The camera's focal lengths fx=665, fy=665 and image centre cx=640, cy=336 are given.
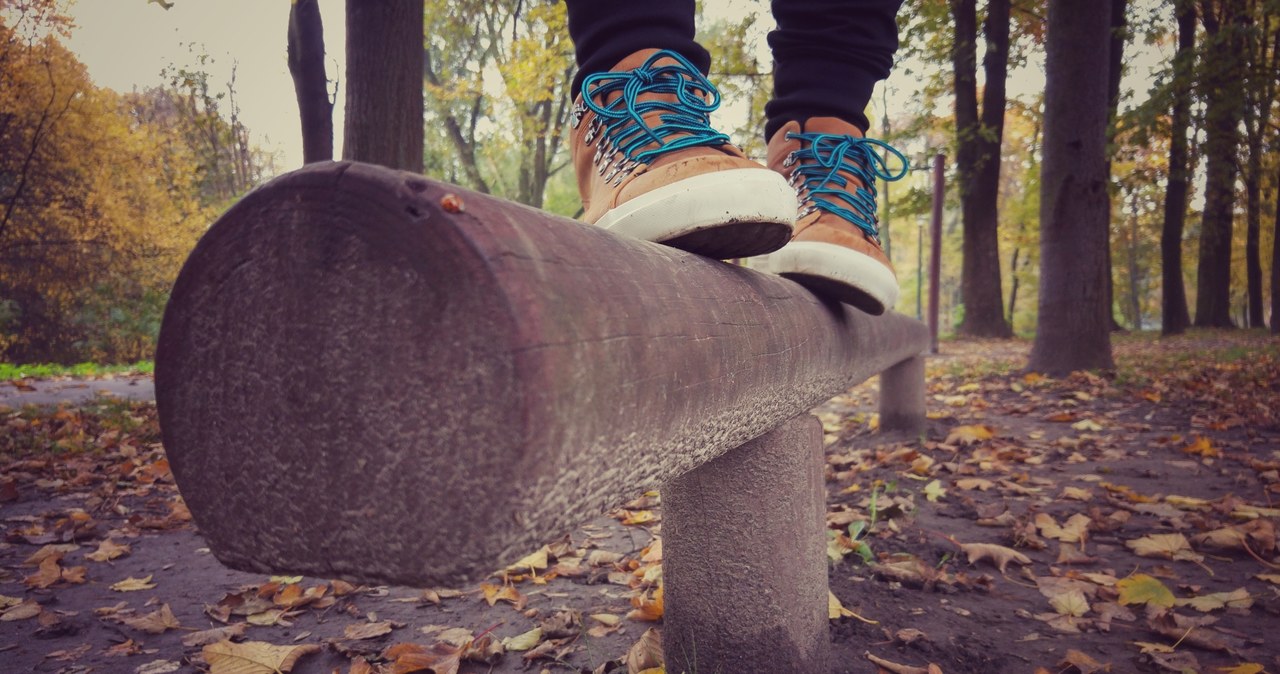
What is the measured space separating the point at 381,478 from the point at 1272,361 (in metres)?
8.81

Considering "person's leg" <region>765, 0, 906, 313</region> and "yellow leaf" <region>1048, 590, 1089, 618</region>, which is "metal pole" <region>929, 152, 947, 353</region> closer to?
"yellow leaf" <region>1048, 590, 1089, 618</region>

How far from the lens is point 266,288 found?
0.50 m

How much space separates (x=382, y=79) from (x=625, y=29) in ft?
11.5

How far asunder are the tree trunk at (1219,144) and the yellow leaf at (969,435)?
6980 mm

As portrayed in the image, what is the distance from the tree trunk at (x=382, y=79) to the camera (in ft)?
13.3

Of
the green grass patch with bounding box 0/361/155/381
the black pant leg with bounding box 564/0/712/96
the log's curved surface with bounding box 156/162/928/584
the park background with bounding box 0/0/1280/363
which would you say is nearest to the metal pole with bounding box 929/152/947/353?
the park background with bounding box 0/0/1280/363

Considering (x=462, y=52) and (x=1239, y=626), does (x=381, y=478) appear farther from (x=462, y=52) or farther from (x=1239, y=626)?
(x=462, y=52)

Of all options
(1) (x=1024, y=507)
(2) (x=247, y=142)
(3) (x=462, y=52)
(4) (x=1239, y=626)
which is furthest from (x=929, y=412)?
(2) (x=247, y=142)

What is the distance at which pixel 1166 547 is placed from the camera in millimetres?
2135

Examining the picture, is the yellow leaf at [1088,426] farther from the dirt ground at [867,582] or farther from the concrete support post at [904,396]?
the concrete support post at [904,396]

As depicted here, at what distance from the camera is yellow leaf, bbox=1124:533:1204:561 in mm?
2100

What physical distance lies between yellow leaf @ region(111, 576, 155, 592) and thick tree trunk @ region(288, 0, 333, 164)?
401cm

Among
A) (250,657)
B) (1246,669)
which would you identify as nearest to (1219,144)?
(1246,669)

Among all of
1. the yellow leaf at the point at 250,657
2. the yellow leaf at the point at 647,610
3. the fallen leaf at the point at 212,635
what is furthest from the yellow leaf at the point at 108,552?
the yellow leaf at the point at 647,610
